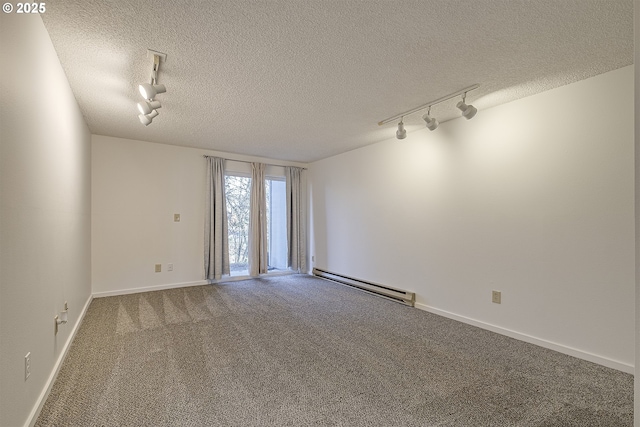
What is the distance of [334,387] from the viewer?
6.23ft

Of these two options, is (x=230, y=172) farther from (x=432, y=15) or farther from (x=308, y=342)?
(x=432, y=15)

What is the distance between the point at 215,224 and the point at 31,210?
326 centimetres

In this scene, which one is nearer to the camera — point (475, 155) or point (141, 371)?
point (141, 371)

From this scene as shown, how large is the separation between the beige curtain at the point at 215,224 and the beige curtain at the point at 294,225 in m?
1.27

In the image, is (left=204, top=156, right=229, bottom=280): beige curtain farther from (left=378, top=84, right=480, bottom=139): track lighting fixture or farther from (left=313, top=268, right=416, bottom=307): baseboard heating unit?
(left=378, top=84, right=480, bottom=139): track lighting fixture

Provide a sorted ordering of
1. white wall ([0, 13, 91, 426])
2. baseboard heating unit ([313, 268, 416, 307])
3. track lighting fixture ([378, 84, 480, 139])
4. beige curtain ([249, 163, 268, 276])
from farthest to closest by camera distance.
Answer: beige curtain ([249, 163, 268, 276]) < baseboard heating unit ([313, 268, 416, 307]) < track lighting fixture ([378, 84, 480, 139]) < white wall ([0, 13, 91, 426])

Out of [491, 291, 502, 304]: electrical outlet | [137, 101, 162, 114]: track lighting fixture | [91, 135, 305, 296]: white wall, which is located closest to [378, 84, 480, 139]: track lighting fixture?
[491, 291, 502, 304]: electrical outlet

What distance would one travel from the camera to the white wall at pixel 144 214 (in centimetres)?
404

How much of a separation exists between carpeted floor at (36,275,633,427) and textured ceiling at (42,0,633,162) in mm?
2310

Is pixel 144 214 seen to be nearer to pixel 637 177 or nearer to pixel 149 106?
pixel 149 106

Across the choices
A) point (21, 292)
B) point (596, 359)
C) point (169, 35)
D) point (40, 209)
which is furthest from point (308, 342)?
point (169, 35)

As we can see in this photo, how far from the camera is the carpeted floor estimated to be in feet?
5.34

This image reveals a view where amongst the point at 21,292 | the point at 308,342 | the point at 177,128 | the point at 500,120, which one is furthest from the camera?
the point at 177,128

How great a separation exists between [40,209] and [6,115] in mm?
683
